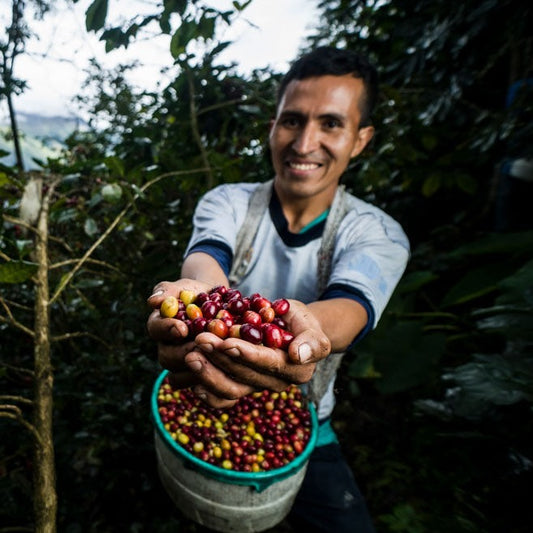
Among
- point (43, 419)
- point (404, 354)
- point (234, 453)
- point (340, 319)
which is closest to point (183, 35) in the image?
point (340, 319)

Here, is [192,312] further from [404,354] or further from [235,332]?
[404,354]

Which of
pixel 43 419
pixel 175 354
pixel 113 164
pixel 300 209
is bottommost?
pixel 43 419

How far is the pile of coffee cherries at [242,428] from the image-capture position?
1.35m

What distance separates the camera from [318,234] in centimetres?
154

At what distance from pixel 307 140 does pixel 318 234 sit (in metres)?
0.41

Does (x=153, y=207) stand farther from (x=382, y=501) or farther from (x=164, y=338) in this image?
(x=382, y=501)

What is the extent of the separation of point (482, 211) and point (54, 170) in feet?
9.02

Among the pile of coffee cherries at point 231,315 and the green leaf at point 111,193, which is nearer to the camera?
the pile of coffee cherries at point 231,315

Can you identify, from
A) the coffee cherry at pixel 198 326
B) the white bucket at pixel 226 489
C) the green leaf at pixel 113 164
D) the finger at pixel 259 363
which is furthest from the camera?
the green leaf at pixel 113 164

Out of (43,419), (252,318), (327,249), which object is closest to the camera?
(252,318)

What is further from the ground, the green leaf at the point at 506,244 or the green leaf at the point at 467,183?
the green leaf at the point at 467,183

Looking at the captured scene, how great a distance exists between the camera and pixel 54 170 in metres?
1.51

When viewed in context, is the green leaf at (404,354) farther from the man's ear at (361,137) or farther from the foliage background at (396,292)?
the man's ear at (361,137)

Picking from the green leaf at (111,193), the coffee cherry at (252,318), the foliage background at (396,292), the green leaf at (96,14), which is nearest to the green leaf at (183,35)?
the foliage background at (396,292)
